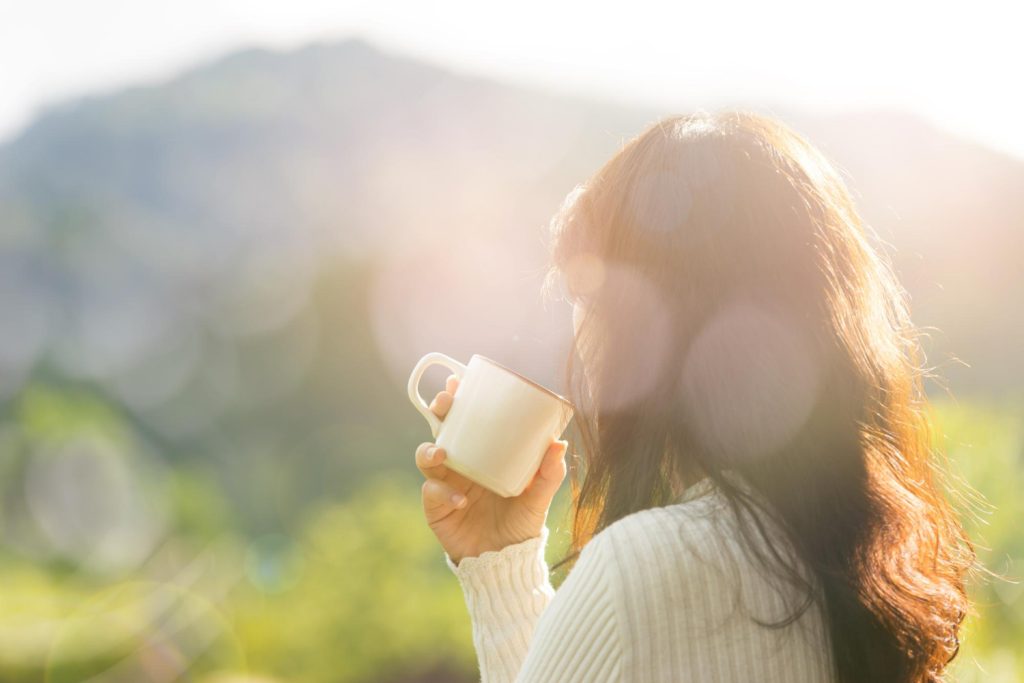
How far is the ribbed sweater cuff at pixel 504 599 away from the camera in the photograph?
1.07 metres

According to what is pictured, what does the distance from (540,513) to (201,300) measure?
2041 centimetres

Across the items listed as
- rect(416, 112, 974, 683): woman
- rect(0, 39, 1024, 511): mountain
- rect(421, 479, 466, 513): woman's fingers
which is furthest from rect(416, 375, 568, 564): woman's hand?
rect(0, 39, 1024, 511): mountain

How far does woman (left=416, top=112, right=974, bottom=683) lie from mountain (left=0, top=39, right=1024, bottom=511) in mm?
10856

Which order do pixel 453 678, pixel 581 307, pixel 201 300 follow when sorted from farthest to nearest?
pixel 201 300 < pixel 453 678 < pixel 581 307

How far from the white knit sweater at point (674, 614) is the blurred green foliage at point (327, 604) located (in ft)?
1.52

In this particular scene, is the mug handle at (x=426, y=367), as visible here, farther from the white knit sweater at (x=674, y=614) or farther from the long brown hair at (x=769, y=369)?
the white knit sweater at (x=674, y=614)

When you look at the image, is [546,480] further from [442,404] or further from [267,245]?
[267,245]

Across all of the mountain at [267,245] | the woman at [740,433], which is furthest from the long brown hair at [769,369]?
the mountain at [267,245]

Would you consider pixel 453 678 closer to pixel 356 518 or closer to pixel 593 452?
pixel 356 518

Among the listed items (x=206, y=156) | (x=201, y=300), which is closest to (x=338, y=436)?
(x=201, y=300)

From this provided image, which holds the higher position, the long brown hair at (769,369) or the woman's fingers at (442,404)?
the long brown hair at (769,369)

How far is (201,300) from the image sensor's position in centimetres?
2023

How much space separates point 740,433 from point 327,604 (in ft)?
16.6

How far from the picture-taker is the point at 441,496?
3.78ft
